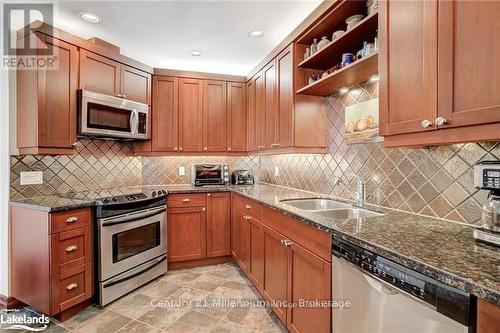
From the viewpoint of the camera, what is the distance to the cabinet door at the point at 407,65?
1143mm

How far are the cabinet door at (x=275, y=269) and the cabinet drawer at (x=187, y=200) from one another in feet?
3.83

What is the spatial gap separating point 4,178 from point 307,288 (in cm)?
268

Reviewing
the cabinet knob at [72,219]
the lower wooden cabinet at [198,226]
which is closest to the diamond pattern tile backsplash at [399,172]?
the lower wooden cabinet at [198,226]

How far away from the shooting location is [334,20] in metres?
2.00

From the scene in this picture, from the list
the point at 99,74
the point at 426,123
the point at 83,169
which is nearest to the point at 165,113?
the point at 99,74

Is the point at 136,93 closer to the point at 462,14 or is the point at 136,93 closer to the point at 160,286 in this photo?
the point at 160,286

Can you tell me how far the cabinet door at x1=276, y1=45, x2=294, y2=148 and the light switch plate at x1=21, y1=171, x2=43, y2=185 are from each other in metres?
2.32

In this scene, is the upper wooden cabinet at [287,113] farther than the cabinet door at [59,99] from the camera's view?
Yes

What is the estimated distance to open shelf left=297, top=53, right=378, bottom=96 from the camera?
1.70 meters

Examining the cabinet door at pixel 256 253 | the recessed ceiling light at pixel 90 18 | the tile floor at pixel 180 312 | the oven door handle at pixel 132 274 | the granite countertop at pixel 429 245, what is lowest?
the tile floor at pixel 180 312

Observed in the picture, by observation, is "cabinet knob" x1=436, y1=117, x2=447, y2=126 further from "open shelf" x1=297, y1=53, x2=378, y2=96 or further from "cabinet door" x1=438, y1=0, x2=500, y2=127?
"open shelf" x1=297, y1=53, x2=378, y2=96

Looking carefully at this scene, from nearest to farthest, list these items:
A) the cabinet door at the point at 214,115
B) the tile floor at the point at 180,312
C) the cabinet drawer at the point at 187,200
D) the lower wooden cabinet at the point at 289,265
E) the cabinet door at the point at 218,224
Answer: the lower wooden cabinet at the point at 289,265, the tile floor at the point at 180,312, the cabinet drawer at the point at 187,200, the cabinet door at the point at 218,224, the cabinet door at the point at 214,115

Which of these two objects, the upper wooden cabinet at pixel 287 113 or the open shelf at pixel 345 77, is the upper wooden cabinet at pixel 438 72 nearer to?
the open shelf at pixel 345 77

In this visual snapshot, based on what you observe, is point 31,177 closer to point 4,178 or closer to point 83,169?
point 4,178
